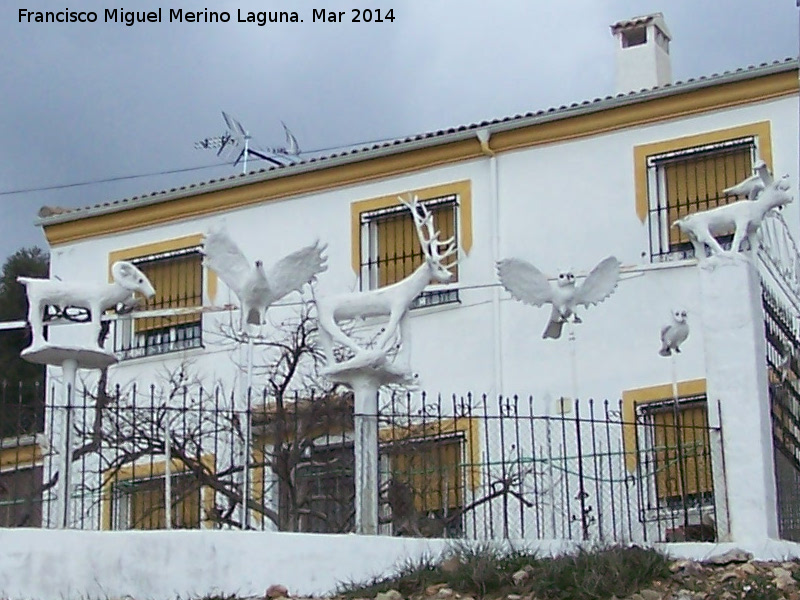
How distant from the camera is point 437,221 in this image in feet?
61.8

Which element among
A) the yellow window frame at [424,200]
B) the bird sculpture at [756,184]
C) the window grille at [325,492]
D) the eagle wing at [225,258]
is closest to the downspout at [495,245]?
the yellow window frame at [424,200]

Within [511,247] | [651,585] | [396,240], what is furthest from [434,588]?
[396,240]

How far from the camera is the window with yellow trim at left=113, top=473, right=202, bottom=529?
51.8ft

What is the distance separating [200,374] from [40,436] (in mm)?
3848

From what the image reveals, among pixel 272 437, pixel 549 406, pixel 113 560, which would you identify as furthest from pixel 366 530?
pixel 549 406

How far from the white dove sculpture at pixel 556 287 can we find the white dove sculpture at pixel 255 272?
164 cm

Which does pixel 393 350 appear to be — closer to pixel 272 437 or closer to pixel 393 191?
pixel 272 437

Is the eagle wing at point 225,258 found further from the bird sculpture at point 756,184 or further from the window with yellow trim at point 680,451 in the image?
the bird sculpture at point 756,184

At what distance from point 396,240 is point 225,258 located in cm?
675

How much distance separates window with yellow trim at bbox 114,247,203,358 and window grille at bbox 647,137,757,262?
19.4 ft

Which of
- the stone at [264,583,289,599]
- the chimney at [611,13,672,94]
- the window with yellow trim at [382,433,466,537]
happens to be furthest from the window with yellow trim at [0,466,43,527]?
the chimney at [611,13,672,94]

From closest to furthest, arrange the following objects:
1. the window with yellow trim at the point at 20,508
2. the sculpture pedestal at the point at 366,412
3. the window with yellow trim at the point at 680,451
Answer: the sculpture pedestal at the point at 366,412
the window with yellow trim at the point at 680,451
the window with yellow trim at the point at 20,508

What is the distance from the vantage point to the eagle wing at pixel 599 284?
44.0 feet

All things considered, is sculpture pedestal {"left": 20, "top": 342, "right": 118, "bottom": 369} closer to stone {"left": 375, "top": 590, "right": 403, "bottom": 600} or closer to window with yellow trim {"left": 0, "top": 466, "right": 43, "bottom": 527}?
window with yellow trim {"left": 0, "top": 466, "right": 43, "bottom": 527}
